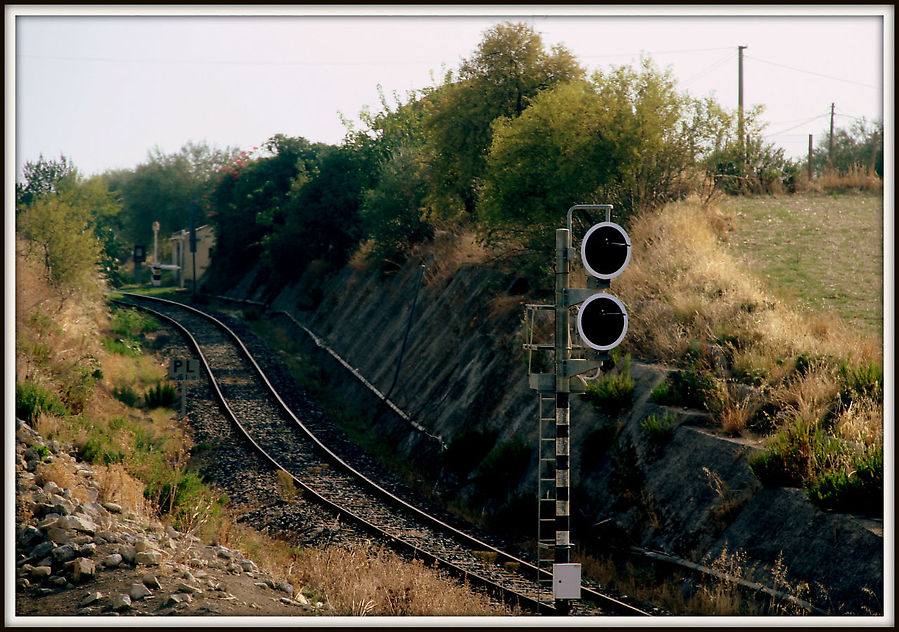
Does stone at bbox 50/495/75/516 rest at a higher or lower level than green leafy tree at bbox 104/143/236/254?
lower

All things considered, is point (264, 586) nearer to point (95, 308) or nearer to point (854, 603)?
point (854, 603)

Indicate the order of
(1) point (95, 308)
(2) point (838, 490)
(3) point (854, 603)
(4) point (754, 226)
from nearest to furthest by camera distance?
1. (3) point (854, 603)
2. (2) point (838, 490)
3. (4) point (754, 226)
4. (1) point (95, 308)

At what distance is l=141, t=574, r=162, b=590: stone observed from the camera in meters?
10.1

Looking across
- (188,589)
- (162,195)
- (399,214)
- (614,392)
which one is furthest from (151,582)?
(162,195)

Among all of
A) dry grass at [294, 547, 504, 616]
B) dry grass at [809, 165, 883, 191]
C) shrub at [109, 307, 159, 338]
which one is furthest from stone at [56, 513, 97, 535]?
dry grass at [809, 165, 883, 191]

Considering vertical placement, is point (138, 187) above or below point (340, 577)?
above

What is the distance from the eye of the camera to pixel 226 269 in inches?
2749

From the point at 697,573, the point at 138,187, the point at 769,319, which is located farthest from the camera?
the point at 138,187

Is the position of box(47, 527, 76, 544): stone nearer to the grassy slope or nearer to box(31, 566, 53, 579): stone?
box(31, 566, 53, 579): stone

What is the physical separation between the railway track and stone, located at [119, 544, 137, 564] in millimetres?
5039

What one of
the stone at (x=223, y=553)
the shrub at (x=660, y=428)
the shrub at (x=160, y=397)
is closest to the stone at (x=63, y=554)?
the stone at (x=223, y=553)

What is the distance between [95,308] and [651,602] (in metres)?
32.6

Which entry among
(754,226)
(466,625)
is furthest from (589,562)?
(754,226)

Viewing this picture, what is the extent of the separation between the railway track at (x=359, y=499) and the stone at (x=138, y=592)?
4.99 m
